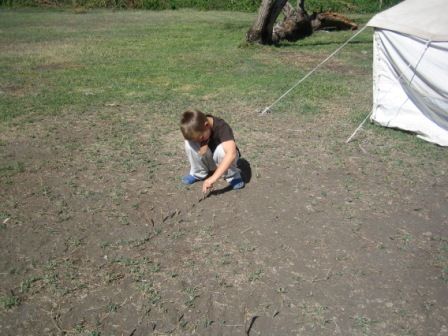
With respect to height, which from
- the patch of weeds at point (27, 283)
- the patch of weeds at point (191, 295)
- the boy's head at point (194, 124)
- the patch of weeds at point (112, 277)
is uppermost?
the boy's head at point (194, 124)

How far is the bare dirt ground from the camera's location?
2703 millimetres

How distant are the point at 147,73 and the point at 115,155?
3937mm

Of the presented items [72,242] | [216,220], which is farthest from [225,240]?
[72,242]

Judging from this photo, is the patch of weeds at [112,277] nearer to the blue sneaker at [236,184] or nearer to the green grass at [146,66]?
the blue sneaker at [236,184]

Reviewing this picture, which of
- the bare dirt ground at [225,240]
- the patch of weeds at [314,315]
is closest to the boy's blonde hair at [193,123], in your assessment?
the bare dirt ground at [225,240]

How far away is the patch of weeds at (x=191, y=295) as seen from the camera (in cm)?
280

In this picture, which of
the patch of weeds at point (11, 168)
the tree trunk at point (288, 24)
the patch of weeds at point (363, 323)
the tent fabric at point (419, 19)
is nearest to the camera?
the patch of weeds at point (363, 323)

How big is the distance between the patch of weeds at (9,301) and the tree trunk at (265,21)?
9442 millimetres

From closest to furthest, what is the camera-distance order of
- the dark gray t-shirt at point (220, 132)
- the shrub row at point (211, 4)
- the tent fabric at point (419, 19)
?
the dark gray t-shirt at point (220, 132), the tent fabric at point (419, 19), the shrub row at point (211, 4)

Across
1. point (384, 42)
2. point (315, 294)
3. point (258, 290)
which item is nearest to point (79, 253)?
point (258, 290)

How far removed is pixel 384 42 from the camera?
17.3 feet

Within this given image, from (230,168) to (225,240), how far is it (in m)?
0.86

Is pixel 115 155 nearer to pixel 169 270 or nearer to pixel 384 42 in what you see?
pixel 169 270

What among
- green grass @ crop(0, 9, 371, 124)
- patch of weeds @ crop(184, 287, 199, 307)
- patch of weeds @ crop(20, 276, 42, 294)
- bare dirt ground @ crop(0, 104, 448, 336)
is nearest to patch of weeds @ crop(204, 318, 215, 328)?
bare dirt ground @ crop(0, 104, 448, 336)
